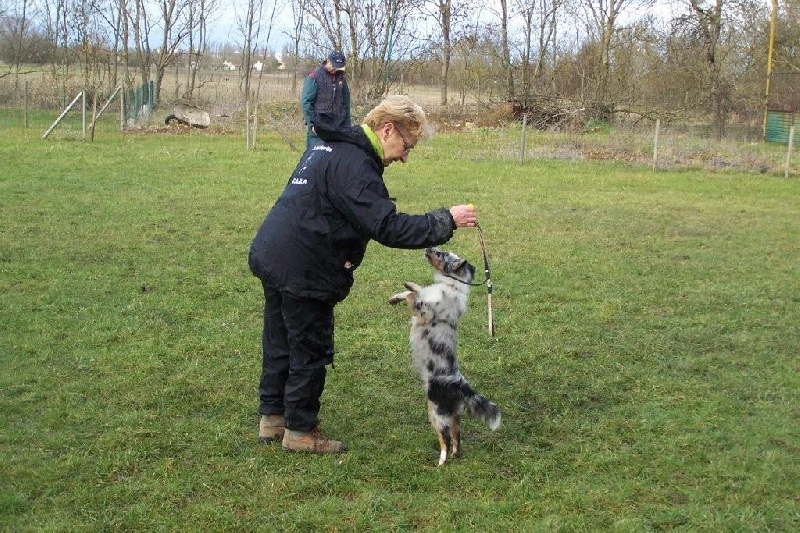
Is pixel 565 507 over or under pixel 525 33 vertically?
under

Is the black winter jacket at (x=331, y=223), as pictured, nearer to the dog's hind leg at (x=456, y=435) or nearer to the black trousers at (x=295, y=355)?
the black trousers at (x=295, y=355)

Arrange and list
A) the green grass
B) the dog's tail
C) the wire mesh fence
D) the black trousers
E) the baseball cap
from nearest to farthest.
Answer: the green grass, the black trousers, the dog's tail, the baseball cap, the wire mesh fence

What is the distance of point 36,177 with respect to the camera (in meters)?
13.5

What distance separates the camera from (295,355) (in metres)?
4.28

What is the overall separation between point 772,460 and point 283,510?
2.73 meters

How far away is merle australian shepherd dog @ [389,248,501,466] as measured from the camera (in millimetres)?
4301

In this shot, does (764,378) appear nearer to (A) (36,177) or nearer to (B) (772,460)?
(B) (772,460)

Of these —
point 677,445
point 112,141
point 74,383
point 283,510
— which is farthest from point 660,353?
point 112,141

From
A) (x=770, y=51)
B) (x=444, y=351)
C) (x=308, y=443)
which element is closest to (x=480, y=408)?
(x=444, y=351)

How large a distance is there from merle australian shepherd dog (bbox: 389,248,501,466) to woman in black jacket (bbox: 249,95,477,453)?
18.6 inches

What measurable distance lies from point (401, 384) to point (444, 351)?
4.04ft

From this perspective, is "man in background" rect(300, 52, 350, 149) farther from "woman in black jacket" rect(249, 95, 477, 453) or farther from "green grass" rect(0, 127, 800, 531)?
"woman in black jacket" rect(249, 95, 477, 453)

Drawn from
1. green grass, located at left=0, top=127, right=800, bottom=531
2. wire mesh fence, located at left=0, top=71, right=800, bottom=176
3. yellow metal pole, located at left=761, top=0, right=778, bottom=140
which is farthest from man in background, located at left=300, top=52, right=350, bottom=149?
yellow metal pole, located at left=761, top=0, right=778, bottom=140

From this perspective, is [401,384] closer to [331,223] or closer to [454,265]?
[454,265]
